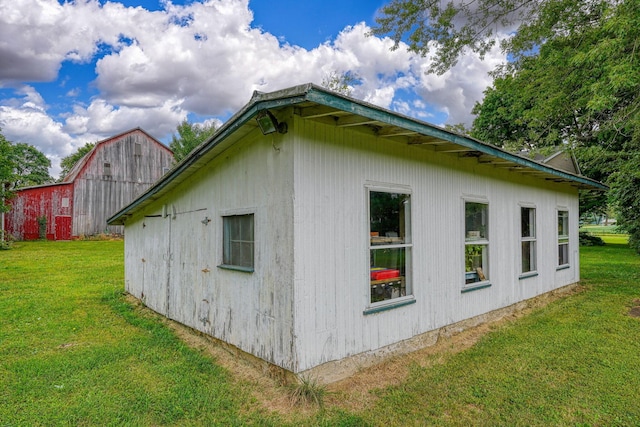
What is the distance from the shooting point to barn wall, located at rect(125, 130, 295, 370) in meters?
3.56

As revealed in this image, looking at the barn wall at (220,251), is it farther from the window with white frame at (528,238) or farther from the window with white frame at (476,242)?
the window with white frame at (528,238)

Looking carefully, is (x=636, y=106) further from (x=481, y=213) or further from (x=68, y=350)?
(x=68, y=350)

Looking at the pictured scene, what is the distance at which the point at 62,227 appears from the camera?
21.9 metres

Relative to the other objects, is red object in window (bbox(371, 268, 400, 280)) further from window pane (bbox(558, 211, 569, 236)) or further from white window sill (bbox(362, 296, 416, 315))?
window pane (bbox(558, 211, 569, 236))

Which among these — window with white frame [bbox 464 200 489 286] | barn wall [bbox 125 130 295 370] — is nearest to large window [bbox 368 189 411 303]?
barn wall [bbox 125 130 295 370]

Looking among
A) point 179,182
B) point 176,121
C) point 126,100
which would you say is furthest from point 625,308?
point 176,121

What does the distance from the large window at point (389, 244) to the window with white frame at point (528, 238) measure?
3.74 m

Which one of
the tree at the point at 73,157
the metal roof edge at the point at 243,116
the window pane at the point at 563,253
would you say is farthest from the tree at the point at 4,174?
the tree at the point at 73,157

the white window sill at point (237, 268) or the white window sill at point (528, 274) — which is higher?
the white window sill at point (237, 268)

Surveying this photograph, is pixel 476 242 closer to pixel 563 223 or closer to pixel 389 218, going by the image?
pixel 389 218

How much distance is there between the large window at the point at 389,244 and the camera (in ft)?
13.7

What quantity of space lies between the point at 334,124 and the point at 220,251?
7.40 ft

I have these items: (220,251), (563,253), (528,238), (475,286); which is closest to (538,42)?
(528,238)

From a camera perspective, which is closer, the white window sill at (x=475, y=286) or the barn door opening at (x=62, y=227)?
the white window sill at (x=475, y=286)
